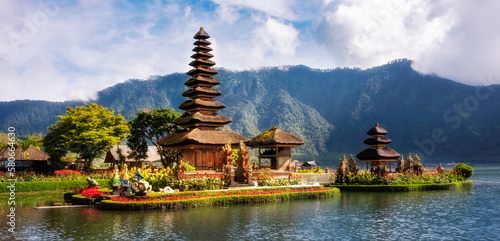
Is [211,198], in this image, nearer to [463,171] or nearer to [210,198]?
[210,198]

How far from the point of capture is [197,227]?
62.6ft

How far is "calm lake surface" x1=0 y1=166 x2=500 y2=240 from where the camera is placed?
1734 centimetres

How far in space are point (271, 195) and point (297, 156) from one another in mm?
152707

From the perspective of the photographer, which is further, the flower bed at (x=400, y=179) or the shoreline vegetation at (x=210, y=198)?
the flower bed at (x=400, y=179)

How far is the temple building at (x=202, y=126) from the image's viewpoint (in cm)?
4322

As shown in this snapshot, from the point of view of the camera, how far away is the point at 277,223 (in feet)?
66.7

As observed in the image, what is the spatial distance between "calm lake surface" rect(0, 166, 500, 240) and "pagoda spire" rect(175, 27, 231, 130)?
67.1 ft

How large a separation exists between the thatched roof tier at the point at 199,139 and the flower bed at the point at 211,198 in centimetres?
1216

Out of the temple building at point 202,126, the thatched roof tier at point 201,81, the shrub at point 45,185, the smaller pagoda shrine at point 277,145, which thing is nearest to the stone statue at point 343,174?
the smaller pagoda shrine at point 277,145

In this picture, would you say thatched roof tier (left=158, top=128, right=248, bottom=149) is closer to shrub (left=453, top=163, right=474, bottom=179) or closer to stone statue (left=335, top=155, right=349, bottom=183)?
stone statue (left=335, top=155, right=349, bottom=183)

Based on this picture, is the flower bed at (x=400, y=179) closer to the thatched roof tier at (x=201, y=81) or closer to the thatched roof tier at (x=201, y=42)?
the thatched roof tier at (x=201, y=81)

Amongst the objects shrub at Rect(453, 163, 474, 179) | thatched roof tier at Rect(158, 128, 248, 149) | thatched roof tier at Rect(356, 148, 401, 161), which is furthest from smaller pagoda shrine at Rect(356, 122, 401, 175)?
thatched roof tier at Rect(158, 128, 248, 149)

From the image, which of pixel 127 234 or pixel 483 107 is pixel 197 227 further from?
pixel 483 107

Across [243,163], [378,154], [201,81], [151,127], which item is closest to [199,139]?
[201,81]
